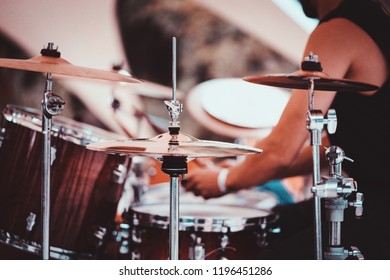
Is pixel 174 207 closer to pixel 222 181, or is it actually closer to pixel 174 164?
pixel 174 164

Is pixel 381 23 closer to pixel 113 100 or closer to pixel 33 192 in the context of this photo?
pixel 113 100

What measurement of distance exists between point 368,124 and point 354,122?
6 cm

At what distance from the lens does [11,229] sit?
2.40 metres

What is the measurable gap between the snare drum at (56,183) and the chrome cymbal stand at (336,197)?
0.89 metres

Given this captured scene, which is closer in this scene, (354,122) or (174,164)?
(174,164)

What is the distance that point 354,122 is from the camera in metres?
2.52

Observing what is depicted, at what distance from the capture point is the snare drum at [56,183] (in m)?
2.37

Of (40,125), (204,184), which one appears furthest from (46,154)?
(204,184)

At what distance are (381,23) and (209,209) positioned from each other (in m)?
1.12

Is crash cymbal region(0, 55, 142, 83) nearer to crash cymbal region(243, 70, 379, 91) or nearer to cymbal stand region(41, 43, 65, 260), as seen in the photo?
cymbal stand region(41, 43, 65, 260)

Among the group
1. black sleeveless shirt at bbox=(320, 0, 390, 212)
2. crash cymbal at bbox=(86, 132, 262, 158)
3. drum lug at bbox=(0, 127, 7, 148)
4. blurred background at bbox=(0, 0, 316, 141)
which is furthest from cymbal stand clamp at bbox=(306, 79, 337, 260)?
drum lug at bbox=(0, 127, 7, 148)

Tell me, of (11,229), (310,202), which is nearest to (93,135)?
(11,229)

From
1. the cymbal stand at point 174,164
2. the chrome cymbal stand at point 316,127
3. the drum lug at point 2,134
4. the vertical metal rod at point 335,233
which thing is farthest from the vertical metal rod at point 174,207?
the drum lug at point 2,134

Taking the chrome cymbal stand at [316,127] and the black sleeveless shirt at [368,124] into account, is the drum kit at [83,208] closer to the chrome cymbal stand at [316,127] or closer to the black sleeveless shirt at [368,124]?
the chrome cymbal stand at [316,127]
